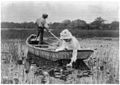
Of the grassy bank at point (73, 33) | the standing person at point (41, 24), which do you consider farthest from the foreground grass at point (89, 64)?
the standing person at point (41, 24)

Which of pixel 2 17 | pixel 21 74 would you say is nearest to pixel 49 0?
pixel 2 17

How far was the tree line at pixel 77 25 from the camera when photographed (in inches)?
133

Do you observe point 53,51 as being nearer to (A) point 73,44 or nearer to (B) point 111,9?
(A) point 73,44

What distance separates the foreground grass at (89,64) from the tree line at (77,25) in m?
0.11

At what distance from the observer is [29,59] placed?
345 cm

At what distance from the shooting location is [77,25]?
135 inches

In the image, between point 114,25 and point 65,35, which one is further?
point 114,25

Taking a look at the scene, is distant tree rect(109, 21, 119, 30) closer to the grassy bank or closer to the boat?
the grassy bank

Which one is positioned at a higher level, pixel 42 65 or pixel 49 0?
pixel 49 0

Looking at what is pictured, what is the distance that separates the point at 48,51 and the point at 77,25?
309 millimetres

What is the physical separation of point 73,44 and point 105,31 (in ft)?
1.12

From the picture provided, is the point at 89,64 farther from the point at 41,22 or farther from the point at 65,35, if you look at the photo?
the point at 41,22

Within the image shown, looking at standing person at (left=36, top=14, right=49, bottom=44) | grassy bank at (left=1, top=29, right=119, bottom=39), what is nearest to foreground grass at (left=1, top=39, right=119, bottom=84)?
grassy bank at (left=1, top=29, right=119, bottom=39)

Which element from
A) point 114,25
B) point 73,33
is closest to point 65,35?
point 73,33
